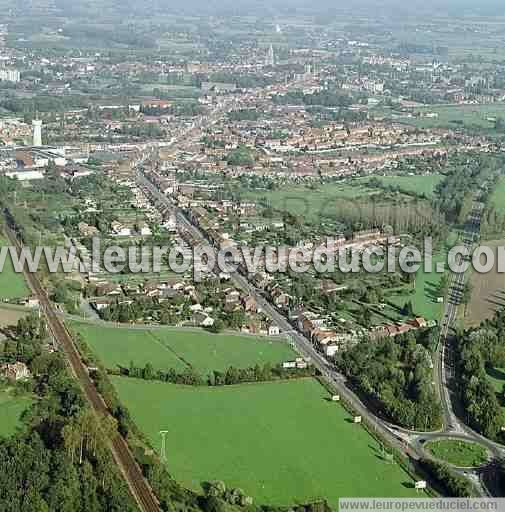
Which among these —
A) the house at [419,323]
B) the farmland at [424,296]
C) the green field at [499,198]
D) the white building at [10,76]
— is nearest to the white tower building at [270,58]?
the white building at [10,76]

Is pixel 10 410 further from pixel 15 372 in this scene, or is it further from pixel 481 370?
pixel 481 370

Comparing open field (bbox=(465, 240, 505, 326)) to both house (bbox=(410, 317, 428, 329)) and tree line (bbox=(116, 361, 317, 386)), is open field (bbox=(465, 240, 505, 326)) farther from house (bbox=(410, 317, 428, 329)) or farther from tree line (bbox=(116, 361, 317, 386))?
tree line (bbox=(116, 361, 317, 386))

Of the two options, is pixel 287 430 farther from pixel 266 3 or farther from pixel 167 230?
pixel 266 3

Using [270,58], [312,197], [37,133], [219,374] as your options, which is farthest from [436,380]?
[270,58]

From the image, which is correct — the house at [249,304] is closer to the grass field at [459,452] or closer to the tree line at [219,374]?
the tree line at [219,374]

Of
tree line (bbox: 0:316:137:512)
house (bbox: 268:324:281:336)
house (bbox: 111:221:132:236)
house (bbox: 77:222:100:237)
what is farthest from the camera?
house (bbox: 111:221:132:236)

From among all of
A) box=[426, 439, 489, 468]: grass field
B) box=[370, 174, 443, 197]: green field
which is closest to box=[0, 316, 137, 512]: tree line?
box=[426, 439, 489, 468]: grass field
